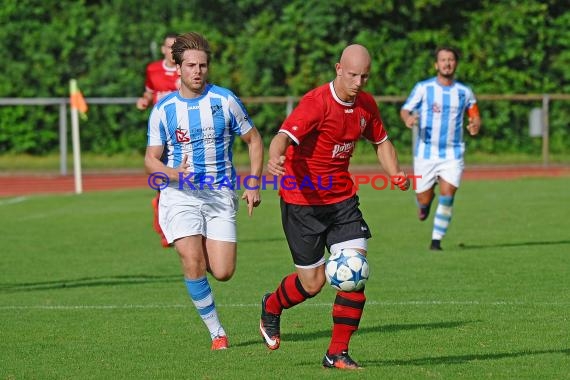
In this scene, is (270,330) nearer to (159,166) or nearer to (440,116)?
(159,166)

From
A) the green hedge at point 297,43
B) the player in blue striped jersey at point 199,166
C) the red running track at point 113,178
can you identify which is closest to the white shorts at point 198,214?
the player in blue striped jersey at point 199,166

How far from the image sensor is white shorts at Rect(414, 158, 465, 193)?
547 inches

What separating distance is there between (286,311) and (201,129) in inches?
85.1

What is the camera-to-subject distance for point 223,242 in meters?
8.24

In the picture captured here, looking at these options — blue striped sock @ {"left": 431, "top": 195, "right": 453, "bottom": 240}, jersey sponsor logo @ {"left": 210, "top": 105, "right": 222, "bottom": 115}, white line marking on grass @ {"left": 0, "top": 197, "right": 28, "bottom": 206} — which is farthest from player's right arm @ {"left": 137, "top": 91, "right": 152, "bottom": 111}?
white line marking on grass @ {"left": 0, "top": 197, "right": 28, "bottom": 206}

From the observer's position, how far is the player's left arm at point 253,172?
7844 millimetres

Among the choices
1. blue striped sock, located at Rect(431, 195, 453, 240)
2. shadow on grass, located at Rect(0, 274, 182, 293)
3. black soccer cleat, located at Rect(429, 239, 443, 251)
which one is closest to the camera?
shadow on grass, located at Rect(0, 274, 182, 293)

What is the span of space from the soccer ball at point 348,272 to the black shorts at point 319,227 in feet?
1.28

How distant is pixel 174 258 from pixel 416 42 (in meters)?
18.8

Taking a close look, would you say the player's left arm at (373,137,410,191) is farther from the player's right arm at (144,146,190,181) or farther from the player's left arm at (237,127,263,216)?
the player's right arm at (144,146,190,181)

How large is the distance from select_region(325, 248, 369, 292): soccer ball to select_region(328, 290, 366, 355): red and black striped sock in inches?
3.4

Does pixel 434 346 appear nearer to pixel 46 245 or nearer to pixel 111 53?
pixel 46 245

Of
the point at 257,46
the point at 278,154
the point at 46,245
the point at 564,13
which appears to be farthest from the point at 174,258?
the point at 564,13

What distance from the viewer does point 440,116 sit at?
46.1 ft
